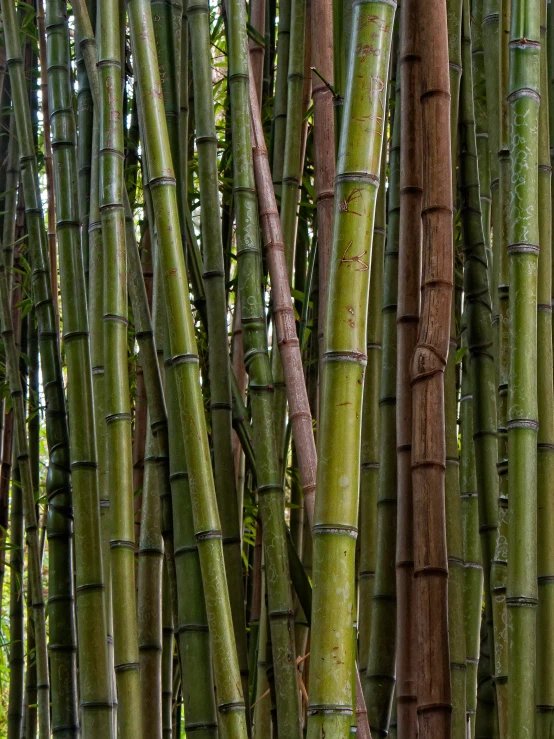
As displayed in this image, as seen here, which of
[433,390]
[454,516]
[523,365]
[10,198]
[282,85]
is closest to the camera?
[523,365]

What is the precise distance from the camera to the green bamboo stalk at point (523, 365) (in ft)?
2.69

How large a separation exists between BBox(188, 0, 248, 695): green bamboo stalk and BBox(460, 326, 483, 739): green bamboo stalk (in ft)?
1.12

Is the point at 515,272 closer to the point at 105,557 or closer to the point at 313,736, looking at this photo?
the point at 313,736

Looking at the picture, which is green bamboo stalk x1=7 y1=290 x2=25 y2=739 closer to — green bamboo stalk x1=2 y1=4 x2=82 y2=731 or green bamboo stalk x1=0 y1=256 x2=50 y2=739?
green bamboo stalk x1=0 y1=256 x2=50 y2=739

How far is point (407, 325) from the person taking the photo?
105 cm

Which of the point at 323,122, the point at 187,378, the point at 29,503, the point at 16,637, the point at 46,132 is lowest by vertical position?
the point at 16,637

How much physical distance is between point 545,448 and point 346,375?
0.32 metres

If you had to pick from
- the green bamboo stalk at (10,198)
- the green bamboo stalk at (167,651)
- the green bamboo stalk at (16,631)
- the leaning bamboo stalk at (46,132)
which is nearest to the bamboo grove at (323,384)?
the green bamboo stalk at (167,651)

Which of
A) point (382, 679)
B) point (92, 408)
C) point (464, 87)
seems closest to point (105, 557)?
point (92, 408)

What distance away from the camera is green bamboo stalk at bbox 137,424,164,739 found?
3.68ft

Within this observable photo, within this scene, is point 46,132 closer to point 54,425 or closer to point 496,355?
point 54,425

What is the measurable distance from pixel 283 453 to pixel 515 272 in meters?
0.50

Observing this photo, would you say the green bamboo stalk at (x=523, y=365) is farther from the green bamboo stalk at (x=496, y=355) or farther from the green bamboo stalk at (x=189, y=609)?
the green bamboo stalk at (x=189, y=609)

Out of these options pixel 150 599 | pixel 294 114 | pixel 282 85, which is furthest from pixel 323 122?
pixel 150 599
